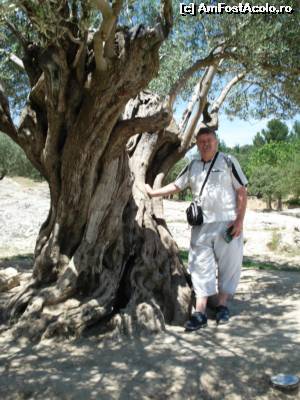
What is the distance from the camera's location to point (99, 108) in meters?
5.16

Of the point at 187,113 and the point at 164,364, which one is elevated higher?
the point at 187,113

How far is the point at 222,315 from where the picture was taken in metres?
5.77

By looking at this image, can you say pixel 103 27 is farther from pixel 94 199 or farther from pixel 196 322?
pixel 196 322

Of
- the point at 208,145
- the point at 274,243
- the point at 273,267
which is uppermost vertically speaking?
the point at 208,145

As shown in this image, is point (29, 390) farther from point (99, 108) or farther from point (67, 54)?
point (67, 54)

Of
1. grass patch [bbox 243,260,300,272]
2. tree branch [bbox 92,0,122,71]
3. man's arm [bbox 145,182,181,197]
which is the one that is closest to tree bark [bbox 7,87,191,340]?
man's arm [bbox 145,182,181,197]

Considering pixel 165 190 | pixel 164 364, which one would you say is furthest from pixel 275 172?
pixel 164 364

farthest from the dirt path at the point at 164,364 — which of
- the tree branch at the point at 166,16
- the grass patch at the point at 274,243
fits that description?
the grass patch at the point at 274,243

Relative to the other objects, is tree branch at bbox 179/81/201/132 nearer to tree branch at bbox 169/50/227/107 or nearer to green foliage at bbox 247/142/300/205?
tree branch at bbox 169/50/227/107

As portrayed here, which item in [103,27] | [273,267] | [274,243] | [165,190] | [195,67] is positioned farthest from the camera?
[274,243]

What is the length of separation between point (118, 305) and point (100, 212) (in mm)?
1170

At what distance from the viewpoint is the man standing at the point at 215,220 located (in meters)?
5.71

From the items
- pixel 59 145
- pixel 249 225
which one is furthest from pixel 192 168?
pixel 249 225

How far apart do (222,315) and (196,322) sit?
458 millimetres
